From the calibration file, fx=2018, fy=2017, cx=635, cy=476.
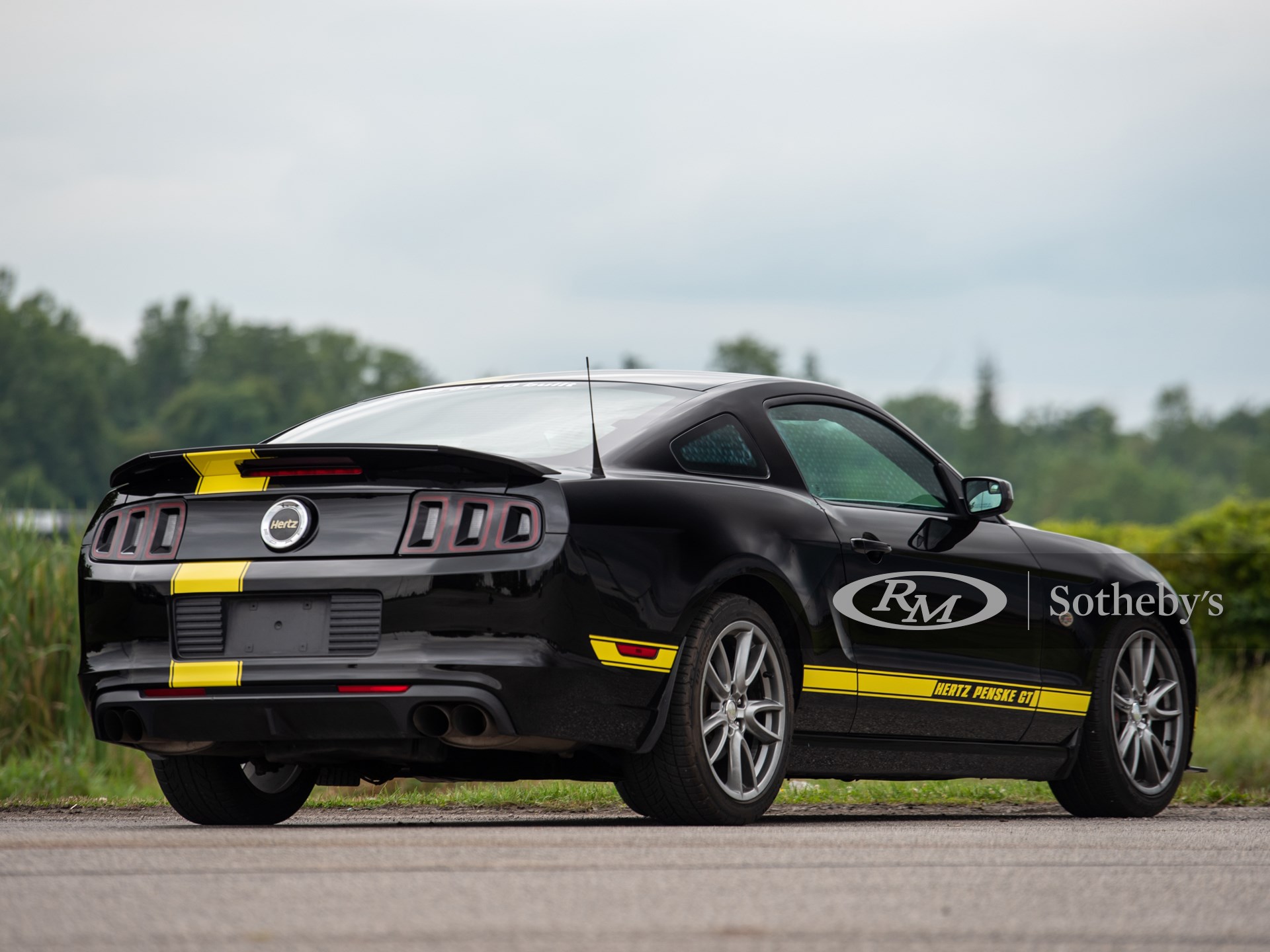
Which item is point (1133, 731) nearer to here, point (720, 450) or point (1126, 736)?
point (1126, 736)

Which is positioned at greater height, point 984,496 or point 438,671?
point 984,496

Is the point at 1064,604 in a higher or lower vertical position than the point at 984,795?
higher

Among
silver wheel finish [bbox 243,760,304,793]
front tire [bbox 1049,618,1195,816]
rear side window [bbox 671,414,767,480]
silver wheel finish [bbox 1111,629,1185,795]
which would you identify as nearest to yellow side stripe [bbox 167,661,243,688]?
silver wheel finish [bbox 243,760,304,793]

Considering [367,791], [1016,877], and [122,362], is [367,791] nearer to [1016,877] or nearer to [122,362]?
[1016,877]

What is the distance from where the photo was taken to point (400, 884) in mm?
4559

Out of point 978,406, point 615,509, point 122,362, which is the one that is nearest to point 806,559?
point 615,509

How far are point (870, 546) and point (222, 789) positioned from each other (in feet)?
7.82

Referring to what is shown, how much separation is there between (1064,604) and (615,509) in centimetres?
270

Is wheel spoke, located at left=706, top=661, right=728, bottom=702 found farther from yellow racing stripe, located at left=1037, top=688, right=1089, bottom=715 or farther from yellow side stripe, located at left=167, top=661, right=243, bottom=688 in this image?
yellow racing stripe, located at left=1037, top=688, right=1089, bottom=715

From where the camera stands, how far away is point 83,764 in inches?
399

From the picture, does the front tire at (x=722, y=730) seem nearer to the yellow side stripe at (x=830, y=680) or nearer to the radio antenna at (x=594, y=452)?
the yellow side stripe at (x=830, y=680)

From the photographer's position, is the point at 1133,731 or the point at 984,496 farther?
the point at 1133,731

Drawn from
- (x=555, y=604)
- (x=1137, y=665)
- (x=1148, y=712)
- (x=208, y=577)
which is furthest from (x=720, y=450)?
(x=1148, y=712)

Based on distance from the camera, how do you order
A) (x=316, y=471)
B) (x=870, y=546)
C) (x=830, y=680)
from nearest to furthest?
(x=316, y=471) → (x=830, y=680) → (x=870, y=546)
